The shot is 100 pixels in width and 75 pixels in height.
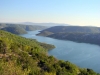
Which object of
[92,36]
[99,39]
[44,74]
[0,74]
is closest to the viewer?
[0,74]

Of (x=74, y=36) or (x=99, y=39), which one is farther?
(x=74, y=36)

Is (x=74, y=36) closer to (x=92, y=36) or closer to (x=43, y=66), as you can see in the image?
(x=92, y=36)

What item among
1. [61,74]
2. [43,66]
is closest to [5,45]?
[43,66]

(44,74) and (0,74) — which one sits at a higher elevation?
(0,74)

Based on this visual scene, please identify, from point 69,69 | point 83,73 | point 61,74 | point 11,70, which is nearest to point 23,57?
point 61,74

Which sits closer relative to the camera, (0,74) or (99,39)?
(0,74)

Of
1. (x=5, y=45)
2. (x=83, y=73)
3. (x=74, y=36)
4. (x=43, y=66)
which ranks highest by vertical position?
(x=5, y=45)

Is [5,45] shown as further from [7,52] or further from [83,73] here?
[83,73]

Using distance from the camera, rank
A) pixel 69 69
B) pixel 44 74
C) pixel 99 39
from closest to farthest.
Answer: pixel 44 74
pixel 69 69
pixel 99 39

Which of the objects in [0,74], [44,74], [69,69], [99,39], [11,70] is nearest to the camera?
[0,74]
